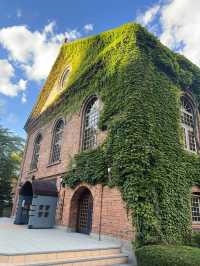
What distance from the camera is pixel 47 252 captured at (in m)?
4.85

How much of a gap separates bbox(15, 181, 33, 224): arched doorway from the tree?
10.8 metres

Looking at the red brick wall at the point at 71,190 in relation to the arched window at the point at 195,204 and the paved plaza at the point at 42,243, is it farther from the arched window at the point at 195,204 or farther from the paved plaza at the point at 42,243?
the arched window at the point at 195,204

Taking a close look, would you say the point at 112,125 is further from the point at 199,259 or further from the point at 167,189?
the point at 199,259

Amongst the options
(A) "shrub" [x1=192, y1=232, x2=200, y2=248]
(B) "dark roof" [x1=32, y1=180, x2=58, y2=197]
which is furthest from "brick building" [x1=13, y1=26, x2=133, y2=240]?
(A) "shrub" [x1=192, y1=232, x2=200, y2=248]

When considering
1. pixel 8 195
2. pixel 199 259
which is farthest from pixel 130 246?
pixel 8 195

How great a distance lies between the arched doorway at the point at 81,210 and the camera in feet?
29.7

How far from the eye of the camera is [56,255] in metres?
4.97

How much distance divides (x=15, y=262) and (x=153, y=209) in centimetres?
402

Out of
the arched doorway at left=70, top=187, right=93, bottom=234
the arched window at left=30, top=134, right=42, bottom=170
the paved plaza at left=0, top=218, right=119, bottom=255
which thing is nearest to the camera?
the paved plaza at left=0, top=218, right=119, bottom=255

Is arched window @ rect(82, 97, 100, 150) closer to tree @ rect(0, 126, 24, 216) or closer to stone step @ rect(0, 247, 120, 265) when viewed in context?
stone step @ rect(0, 247, 120, 265)

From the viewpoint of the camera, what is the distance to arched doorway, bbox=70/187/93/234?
9.05 meters

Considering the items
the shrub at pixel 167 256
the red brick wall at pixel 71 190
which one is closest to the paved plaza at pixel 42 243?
the red brick wall at pixel 71 190

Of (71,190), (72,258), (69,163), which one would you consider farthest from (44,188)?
(72,258)

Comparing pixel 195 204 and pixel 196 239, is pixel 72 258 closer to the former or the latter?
pixel 196 239
